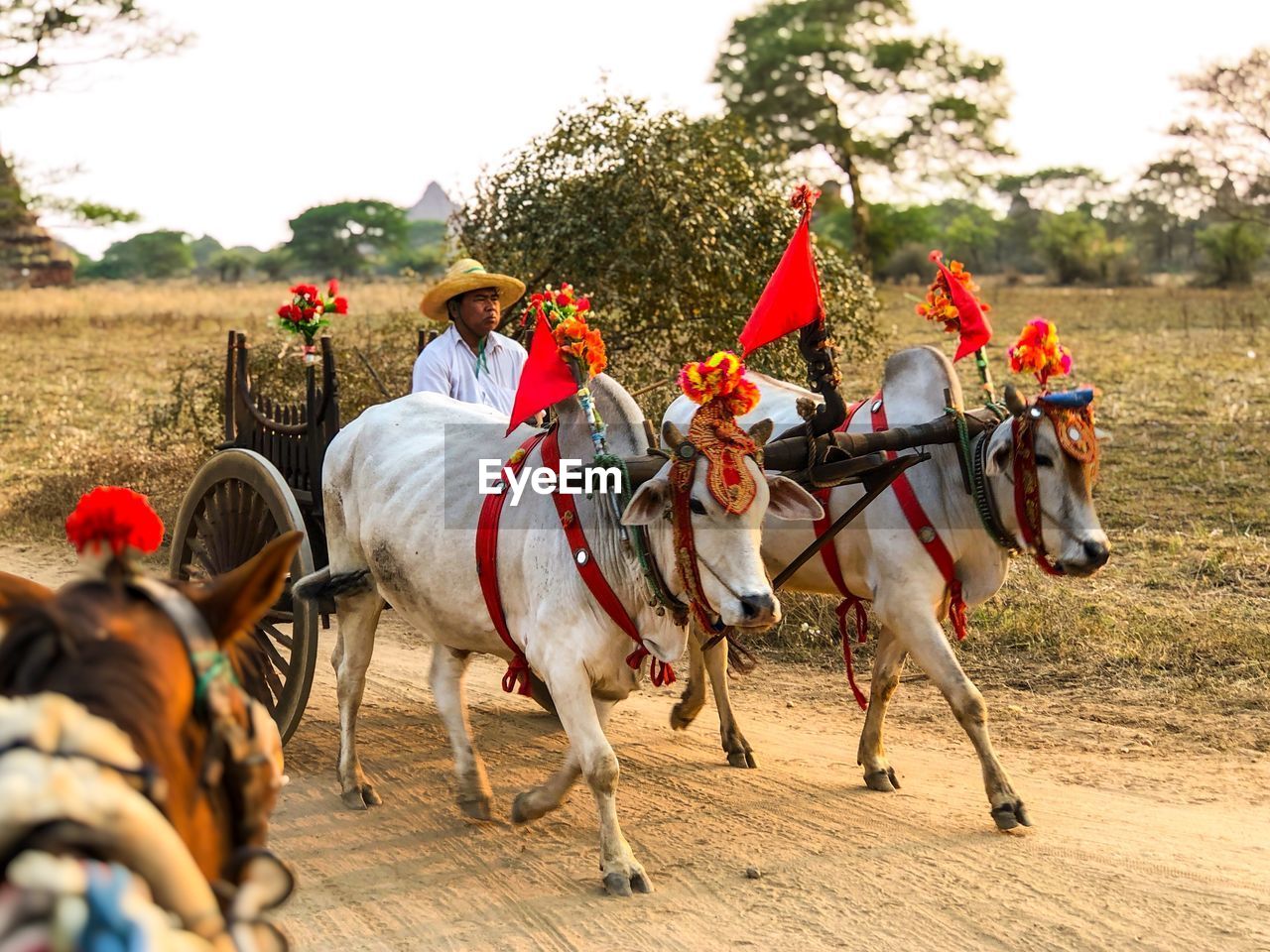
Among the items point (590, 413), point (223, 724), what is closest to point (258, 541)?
point (590, 413)

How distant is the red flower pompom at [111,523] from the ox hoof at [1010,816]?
365 cm

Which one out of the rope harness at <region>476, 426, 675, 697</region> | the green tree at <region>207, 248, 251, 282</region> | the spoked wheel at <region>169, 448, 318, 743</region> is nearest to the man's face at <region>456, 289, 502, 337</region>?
the spoked wheel at <region>169, 448, 318, 743</region>

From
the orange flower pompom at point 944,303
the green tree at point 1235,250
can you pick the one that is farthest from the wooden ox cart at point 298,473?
the green tree at point 1235,250

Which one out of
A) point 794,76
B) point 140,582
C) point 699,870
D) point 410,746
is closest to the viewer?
point 140,582

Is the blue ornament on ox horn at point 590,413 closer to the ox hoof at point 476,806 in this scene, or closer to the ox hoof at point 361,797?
the ox hoof at point 476,806

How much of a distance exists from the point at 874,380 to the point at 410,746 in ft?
30.9

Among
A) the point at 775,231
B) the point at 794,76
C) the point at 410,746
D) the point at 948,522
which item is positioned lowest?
the point at 410,746

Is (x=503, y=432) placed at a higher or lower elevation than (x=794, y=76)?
lower

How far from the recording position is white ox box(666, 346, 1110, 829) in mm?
5375

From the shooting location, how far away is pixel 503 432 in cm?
566

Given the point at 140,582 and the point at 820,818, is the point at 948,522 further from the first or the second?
the point at 140,582

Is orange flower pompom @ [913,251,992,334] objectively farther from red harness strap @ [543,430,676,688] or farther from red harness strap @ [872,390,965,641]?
red harness strap @ [543,430,676,688]

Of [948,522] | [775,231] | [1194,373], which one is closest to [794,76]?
[1194,373]

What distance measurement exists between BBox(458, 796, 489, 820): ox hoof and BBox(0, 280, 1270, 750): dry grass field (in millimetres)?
3126
